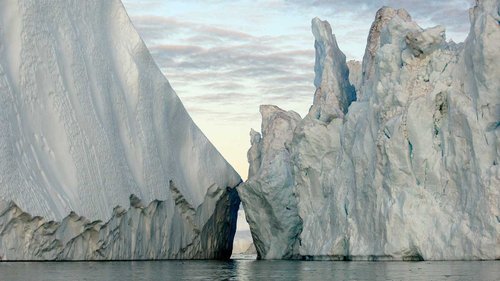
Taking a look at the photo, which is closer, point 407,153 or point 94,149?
point 407,153

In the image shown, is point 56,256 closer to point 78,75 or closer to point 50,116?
point 50,116

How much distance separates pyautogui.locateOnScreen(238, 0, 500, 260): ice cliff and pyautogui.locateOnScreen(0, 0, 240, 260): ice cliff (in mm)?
5014

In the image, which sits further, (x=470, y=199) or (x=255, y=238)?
(x=255, y=238)

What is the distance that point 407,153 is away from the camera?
3206cm

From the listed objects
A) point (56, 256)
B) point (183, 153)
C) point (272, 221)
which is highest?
point (183, 153)

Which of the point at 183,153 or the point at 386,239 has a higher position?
the point at 183,153

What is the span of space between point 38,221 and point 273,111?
1784 centimetres

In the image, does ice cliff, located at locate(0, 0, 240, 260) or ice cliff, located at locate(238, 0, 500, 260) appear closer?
ice cliff, located at locate(238, 0, 500, 260)

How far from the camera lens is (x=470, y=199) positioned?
2942 centimetres

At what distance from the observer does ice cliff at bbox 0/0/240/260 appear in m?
32.0

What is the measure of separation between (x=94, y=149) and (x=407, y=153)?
12.3 metres

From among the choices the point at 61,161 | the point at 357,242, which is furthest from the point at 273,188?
the point at 61,161

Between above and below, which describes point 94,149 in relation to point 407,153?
above

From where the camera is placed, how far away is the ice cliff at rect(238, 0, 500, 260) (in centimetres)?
2958
